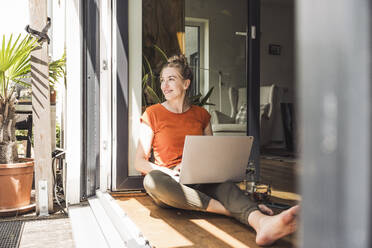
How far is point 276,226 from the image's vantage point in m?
1.18

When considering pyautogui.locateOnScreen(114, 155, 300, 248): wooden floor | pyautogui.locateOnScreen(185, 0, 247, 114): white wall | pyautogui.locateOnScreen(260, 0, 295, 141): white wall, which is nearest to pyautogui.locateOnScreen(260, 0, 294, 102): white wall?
pyautogui.locateOnScreen(260, 0, 295, 141): white wall

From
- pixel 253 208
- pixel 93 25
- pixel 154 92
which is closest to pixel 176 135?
pixel 154 92

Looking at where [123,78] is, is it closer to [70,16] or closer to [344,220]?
[70,16]

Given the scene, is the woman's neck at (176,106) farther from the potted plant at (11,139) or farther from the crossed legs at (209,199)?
the potted plant at (11,139)

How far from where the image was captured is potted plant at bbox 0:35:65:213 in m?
2.04

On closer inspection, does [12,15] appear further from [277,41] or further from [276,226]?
[277,41]

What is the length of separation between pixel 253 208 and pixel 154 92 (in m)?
1.30

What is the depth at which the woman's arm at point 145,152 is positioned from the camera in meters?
1.84

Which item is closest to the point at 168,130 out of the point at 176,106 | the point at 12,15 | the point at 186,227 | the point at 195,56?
the point at 176,106

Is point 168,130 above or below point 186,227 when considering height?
above

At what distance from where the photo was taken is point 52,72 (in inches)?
92.9

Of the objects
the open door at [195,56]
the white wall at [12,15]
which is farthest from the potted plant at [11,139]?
the white wall at [12,15]

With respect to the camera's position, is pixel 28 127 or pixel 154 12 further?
pixel 28 127

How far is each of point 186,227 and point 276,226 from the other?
480 millimetres
